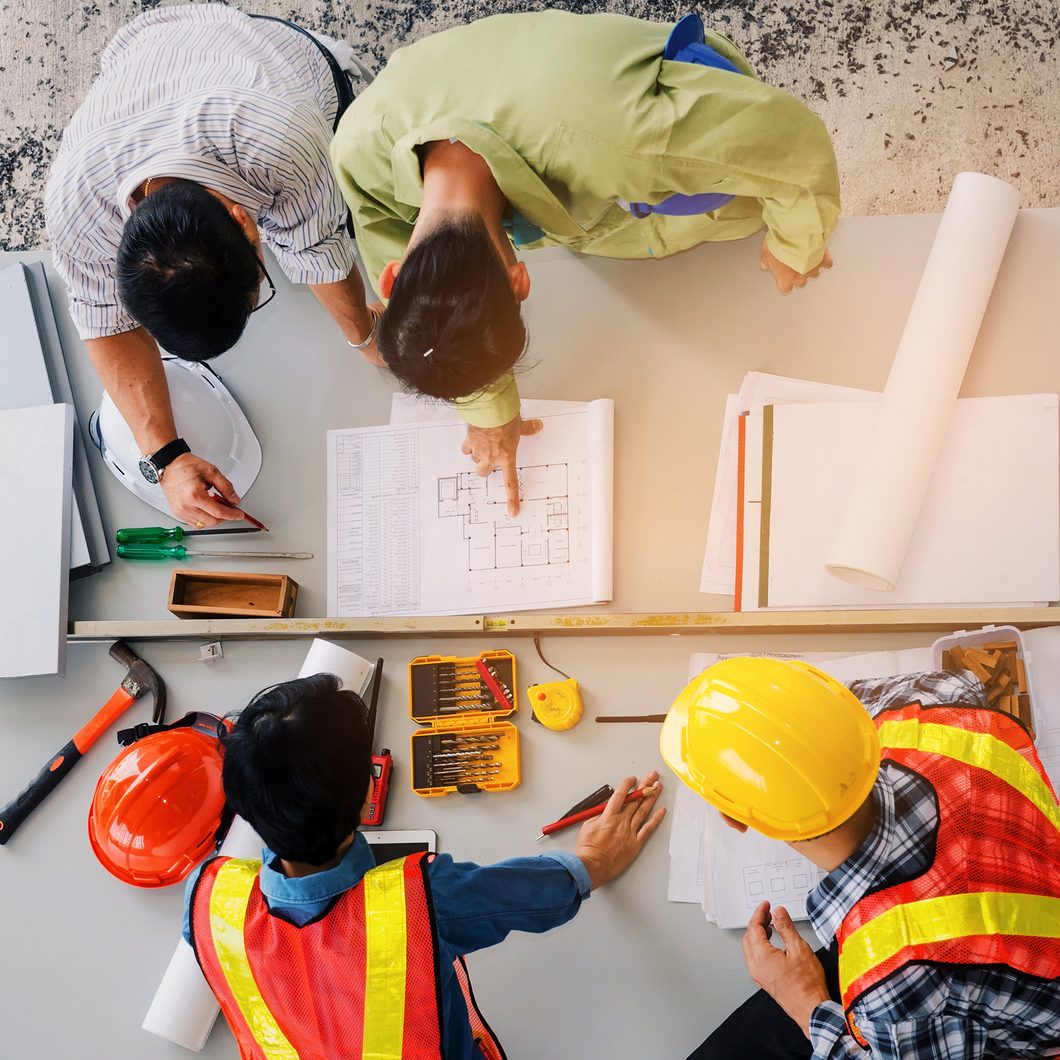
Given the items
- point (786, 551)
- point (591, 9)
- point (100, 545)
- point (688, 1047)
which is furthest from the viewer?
point (591, 9)

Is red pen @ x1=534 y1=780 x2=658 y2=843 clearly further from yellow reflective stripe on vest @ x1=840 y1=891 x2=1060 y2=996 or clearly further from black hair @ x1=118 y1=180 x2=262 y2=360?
black hair @ x1=118 y1=180 x2=262 y2=360

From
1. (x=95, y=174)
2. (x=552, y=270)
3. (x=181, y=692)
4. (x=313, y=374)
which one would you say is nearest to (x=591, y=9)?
(x=552, y=270)

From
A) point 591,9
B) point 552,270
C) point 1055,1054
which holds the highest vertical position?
point 591,9

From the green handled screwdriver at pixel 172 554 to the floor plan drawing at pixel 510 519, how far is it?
25 centimetres

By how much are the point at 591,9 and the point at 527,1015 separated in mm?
1886

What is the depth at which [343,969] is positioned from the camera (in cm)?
91

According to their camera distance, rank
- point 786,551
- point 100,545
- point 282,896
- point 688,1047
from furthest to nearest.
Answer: point 100,545 < point 786,551 < point 688,1047 < point 282,896

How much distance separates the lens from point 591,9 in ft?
→ 5.73

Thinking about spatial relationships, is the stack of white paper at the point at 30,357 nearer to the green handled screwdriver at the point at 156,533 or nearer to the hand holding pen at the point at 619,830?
the green handled screwdriver at the point at 156,533

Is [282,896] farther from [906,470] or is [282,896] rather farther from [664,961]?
[906,470]

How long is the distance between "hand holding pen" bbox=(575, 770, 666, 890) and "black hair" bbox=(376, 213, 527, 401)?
2.06ft

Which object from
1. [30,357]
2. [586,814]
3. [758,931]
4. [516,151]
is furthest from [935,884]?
[30,357]

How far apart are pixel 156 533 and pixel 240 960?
0.66 m

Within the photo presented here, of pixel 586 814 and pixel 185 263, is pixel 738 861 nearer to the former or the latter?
pixel 586 814
